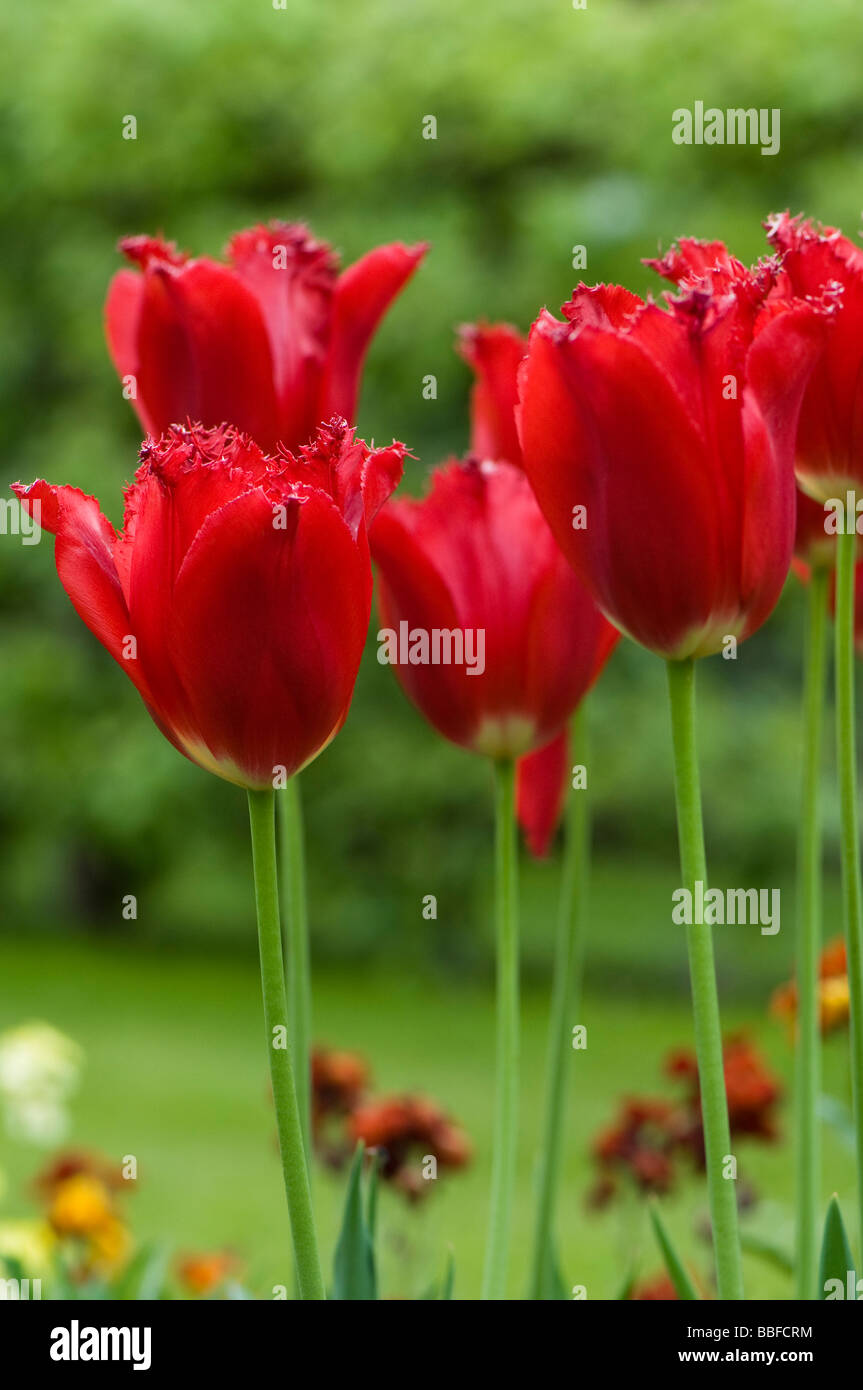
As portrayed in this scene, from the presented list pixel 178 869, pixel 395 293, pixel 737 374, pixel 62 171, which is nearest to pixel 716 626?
pixel 737 374

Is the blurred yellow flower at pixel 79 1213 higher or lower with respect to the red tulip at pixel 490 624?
lower

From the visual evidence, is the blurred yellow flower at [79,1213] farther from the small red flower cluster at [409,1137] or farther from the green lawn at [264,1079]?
the green lawn at [264,1079]

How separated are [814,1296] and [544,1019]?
468cm

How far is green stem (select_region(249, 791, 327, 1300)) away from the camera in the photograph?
0.38 meters

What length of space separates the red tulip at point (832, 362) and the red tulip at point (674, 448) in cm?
6

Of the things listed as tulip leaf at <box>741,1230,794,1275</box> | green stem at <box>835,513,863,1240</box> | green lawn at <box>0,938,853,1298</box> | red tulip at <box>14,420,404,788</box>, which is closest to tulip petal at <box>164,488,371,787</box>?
red tulip at <box>14,420,404,788</box>

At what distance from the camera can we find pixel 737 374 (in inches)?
16.8

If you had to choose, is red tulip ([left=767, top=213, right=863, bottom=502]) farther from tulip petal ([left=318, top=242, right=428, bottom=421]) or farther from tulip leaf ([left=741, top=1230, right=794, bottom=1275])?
tulip leaf ([left=741, top=1230, right=794, bottom=1275])

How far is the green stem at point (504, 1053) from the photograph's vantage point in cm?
55

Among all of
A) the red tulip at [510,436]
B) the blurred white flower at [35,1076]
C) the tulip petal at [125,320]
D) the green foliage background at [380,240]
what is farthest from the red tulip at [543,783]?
the green foliage background at [380,240]

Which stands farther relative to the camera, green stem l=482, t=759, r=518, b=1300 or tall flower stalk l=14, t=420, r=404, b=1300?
green stem l=482, t=759, r=518, b=1300

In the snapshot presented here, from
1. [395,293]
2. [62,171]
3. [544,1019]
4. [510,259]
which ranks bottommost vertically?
[544,1019]

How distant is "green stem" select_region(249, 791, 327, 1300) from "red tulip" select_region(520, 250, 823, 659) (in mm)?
113
